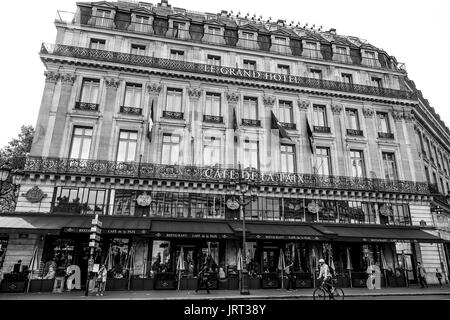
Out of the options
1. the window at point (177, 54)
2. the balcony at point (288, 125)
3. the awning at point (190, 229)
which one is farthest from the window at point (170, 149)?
the balcony at point (288, 125)

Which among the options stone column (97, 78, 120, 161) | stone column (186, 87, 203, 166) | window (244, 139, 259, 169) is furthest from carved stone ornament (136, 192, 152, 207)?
window (244, 139, 259, 169)

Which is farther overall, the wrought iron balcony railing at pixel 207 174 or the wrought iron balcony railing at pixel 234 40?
the wrought iron balcony railing at pixel 234 40

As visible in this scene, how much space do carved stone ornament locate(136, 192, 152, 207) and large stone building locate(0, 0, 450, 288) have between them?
93mm

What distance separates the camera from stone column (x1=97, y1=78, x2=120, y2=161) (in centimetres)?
2136

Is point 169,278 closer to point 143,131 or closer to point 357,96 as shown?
point 143,131

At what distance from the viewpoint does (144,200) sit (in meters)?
20.3

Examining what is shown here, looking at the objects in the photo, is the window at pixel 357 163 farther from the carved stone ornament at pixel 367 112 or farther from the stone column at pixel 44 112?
the stone column at pixel 44 112

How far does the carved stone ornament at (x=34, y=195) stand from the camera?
1889 centimetres

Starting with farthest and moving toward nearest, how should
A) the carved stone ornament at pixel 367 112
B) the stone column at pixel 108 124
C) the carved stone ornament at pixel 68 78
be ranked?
the carved stone ornament at pixel 367 112, the carved stone ornament at pixel 68 78, the stone column at pixel 108 124

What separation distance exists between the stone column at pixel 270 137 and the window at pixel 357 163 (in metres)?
6.62

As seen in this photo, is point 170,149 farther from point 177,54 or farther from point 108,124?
point 177,54

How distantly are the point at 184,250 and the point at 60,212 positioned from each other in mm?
8147

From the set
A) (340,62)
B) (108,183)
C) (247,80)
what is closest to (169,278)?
(108,183)

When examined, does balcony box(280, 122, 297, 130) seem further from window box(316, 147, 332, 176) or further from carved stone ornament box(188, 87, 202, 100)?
carved stone ornament box(188, 87, 202, 100)
